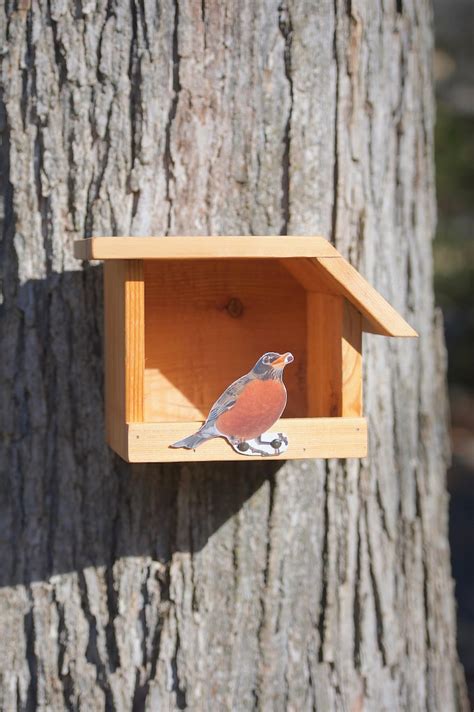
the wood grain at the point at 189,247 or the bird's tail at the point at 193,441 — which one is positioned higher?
the wood grain at the point at 189,247

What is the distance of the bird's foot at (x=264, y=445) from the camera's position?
1.64m

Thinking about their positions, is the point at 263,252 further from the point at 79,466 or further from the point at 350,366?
the point at 79,466

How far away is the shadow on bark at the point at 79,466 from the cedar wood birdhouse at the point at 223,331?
0.10 meters

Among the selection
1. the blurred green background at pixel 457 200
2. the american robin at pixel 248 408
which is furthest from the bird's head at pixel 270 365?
the blurred green background at pixel 457 200

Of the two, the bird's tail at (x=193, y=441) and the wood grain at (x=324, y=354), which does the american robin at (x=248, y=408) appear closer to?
the bird's tail at (x=193, y=441)

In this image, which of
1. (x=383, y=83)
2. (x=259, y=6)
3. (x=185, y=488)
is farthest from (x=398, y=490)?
(x=259, y=6)

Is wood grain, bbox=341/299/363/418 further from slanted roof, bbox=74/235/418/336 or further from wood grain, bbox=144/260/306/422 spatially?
wood grain, bbox=144/260/306/422

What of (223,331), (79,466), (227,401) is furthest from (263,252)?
(79,466)

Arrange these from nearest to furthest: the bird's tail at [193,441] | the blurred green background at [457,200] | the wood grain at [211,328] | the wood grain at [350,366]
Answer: the bird's tail at [193,441] < the wood grain at [350,366] < the wood grain at [211,328] < the blurred green background at [457,200]

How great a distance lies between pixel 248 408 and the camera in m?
1.63

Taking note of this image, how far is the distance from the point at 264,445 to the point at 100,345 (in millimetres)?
539

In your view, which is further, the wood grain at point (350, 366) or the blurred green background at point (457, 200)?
the blurred green background at point (457, 200)

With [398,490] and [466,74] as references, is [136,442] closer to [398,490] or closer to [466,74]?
[398,490]

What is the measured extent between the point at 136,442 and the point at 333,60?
102 cm
